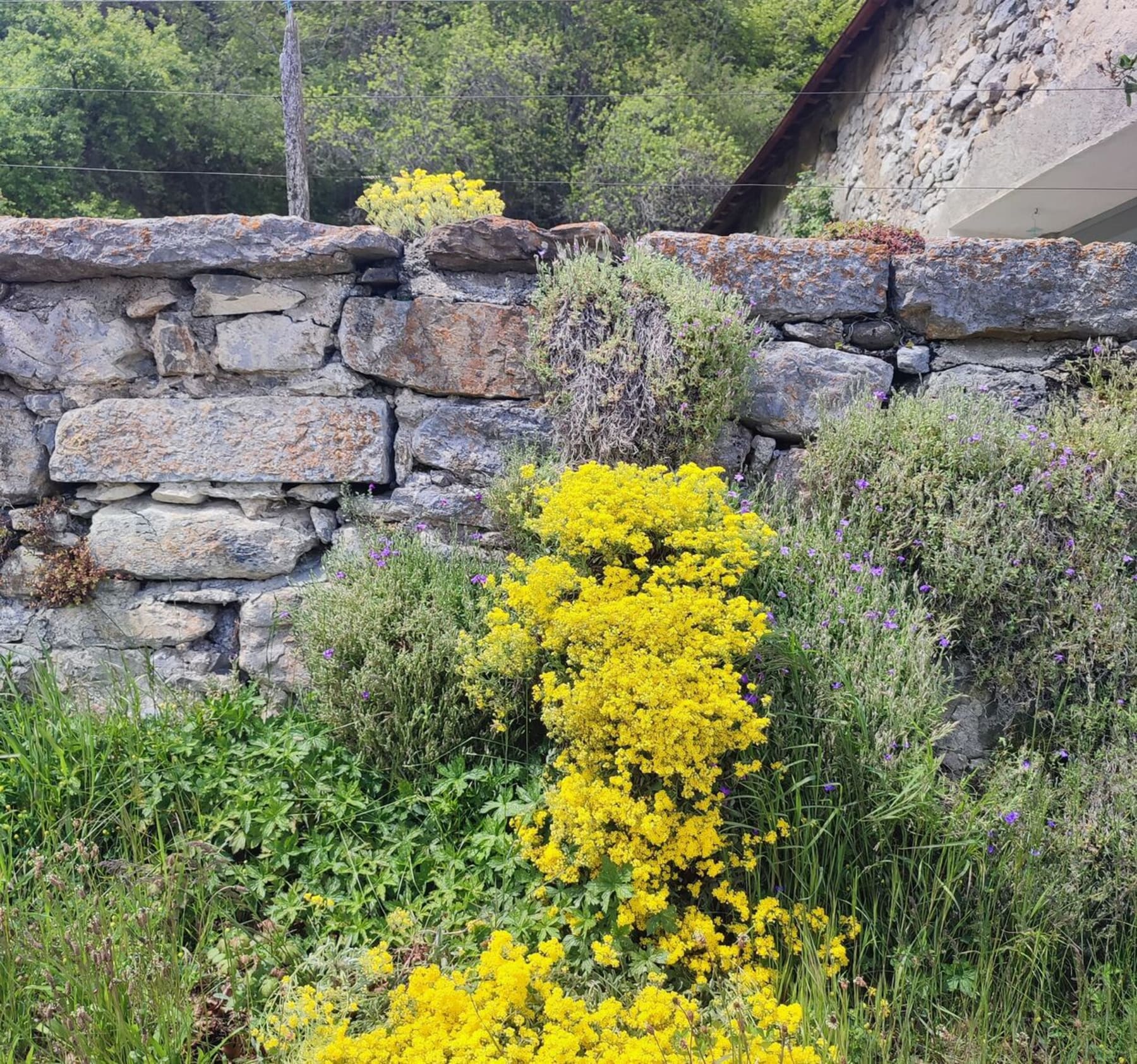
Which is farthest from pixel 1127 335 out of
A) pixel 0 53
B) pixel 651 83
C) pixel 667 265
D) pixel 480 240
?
pixel 0 53

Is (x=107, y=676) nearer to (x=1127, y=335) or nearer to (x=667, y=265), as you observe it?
(x=667, y=265)

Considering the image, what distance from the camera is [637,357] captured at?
132 inches

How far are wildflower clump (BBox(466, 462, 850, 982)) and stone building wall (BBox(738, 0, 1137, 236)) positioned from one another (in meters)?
3.87

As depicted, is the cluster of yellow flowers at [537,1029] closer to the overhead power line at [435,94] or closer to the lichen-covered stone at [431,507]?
the lichen-covered stone at [431,507]

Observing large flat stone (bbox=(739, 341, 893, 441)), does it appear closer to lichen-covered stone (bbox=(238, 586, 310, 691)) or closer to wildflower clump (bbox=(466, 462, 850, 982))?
wildflower clump (bbox=(466, 462, 850, 982))

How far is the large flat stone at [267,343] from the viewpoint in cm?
354

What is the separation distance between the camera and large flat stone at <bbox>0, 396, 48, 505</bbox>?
3.54 meters

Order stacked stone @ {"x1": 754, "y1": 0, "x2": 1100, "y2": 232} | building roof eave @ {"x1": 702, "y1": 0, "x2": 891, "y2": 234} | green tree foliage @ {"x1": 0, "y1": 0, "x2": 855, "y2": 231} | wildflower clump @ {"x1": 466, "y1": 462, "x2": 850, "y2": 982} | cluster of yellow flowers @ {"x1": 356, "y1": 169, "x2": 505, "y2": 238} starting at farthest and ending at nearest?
green tree foliage @ {"x1": 0, "y1": 0, "x2": 855, "y2": 231} → building roof eave @ {"x1": 702, "y1": 0, "x2": 891, "y2": 234} → stacked stone @ {"x1": 754, "y1": 0, "x2": 1100, "y2": 232} → cluster of yellow flowers @ {"x1": 356, "y1": 169, "x2": 505, "y2": 238} → wildflower clump @ {"x1": 466, "y1": 462, "x2": 850, "y2": 982}

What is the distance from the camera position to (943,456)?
3.25 metres

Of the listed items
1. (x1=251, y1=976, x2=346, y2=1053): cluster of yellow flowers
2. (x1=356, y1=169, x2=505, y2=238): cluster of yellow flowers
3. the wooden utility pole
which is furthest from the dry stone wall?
the wooden utility pole

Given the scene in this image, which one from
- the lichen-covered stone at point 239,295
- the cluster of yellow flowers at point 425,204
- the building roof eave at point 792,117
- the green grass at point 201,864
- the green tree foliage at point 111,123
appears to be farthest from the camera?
the green tree foliage at point 111,123

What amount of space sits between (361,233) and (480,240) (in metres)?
0.48

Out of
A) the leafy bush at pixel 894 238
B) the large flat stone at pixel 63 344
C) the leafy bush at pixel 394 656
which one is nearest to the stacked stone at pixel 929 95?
the leafy bush at pixel 894 238

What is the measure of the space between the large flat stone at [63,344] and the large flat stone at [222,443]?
0.19 metres
